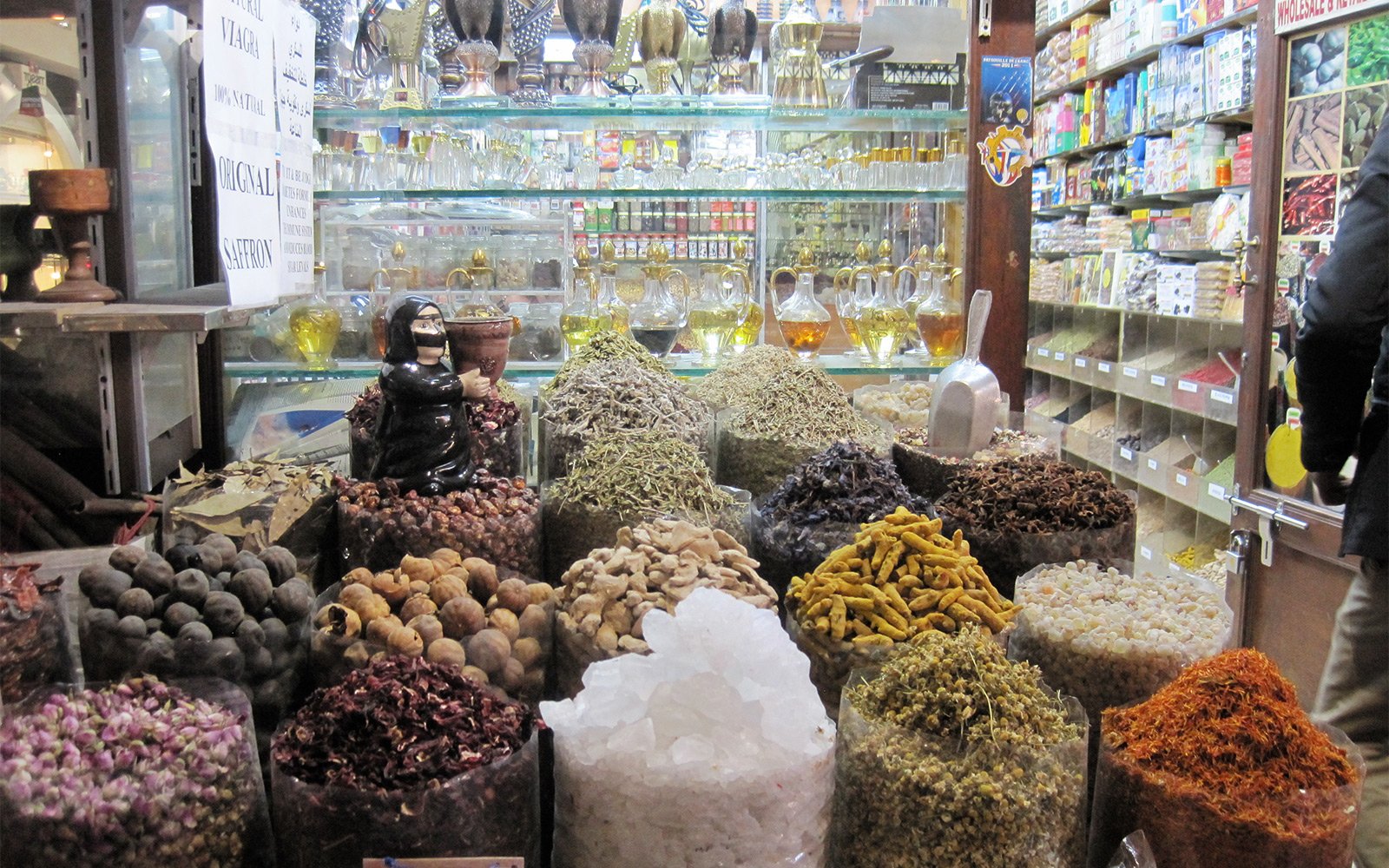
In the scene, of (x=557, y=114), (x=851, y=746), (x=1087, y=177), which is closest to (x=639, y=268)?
(x=557, y=114)

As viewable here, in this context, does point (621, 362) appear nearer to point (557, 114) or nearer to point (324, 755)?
point (557, 114)

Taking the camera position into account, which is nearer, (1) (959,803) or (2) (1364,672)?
(1) (959,803)

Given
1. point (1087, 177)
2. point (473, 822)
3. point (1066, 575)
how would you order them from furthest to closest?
point (1087, 177)
point (1066, 575)
point (473, 822)

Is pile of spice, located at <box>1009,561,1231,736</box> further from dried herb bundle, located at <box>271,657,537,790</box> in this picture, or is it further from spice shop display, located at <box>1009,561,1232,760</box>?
dried herb bundle, located at <box>271,657,537,790</box>

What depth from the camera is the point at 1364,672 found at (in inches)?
80.5

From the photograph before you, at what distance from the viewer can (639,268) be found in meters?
2.33

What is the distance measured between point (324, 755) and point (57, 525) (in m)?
0.78

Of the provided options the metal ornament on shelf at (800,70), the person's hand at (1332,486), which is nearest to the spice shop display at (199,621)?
the metal ornament on shelf at (800,70)

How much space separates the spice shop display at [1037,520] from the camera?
1.42 m

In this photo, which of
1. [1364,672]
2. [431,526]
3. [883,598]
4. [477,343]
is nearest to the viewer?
[883,598]

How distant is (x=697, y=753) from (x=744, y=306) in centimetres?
148

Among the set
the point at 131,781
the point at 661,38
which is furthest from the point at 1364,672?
the point at 131,781

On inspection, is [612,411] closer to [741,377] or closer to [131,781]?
[741,377]

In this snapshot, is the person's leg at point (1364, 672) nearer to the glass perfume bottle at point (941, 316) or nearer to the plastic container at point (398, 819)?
the glass perfume bottle at point (941, 316)
